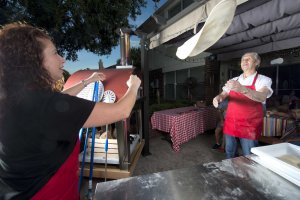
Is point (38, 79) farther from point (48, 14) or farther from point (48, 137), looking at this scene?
point (48, 14)

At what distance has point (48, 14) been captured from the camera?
5.72 meters

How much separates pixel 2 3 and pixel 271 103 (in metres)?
8.52

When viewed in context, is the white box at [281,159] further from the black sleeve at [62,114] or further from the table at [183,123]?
the table at [183,123]

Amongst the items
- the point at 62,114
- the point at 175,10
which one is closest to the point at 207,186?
the point at 62,114

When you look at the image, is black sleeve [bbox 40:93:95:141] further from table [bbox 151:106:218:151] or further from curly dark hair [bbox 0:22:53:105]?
table [bbox 151:106:218:151]

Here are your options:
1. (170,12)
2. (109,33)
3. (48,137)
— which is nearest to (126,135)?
(48,137)

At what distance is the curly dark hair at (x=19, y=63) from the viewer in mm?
975

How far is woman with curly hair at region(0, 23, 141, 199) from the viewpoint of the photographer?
3.12 ft

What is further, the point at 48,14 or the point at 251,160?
the point at 48,14

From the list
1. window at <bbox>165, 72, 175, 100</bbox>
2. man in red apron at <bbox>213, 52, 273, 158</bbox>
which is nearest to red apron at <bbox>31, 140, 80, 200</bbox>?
man in red apron at <bbox>213, 52, 273, 158</bbox>

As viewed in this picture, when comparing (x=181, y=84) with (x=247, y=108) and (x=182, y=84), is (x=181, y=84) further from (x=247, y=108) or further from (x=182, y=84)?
(x=247, y=108)

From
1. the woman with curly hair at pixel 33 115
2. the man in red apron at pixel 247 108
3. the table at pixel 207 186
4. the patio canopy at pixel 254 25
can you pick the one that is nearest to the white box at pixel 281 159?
the table at pixel 207 186

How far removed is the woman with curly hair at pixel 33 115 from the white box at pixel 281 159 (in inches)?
37.7

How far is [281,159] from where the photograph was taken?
1.21 m
